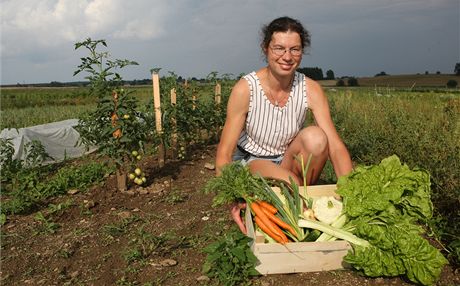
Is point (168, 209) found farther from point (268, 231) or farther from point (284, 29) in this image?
point (284, 29)

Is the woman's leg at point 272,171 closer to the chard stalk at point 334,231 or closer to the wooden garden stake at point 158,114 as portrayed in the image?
the chard stalk at point 334,231

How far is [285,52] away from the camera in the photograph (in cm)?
306

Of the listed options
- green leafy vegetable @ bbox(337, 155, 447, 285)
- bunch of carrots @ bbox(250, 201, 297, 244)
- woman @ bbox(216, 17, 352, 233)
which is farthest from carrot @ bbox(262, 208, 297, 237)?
woman @ bbox(216, 17, 352, 233)

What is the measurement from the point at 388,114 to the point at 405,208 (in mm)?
3941

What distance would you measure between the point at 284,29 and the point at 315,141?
35.9 inches

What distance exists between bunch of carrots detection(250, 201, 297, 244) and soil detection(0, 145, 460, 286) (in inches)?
10.6

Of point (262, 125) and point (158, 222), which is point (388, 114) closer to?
point (262, 125)

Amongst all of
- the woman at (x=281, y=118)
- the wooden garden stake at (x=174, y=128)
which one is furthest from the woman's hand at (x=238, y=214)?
the wooden garden stake at (x=174, y=128)

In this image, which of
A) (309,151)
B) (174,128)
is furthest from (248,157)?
(174,128)

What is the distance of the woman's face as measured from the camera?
303 cm

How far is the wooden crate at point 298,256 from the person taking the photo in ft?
8.20

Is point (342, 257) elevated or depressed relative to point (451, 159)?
depressed

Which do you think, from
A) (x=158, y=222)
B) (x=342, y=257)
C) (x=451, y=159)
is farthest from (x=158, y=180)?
(x=451, y=159)

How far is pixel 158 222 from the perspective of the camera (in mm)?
3752
